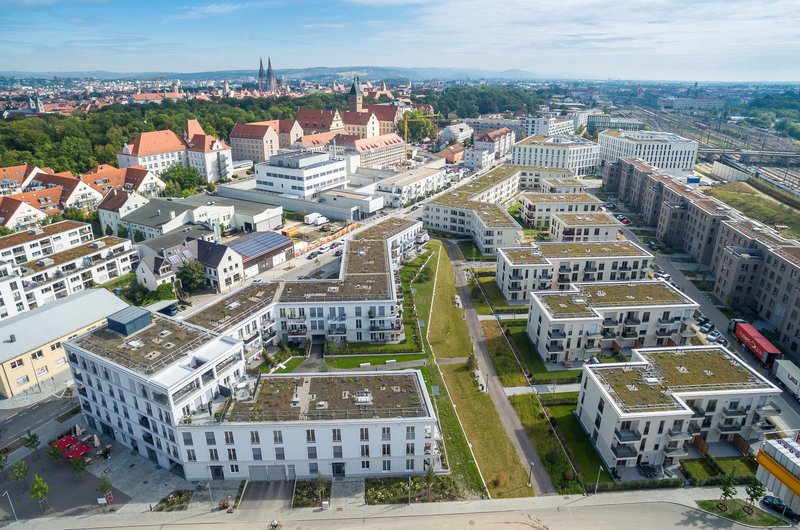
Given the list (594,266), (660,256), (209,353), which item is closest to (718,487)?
(594,266)

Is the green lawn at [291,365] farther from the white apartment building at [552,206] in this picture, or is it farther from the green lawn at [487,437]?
the white apartment building at [552,206]

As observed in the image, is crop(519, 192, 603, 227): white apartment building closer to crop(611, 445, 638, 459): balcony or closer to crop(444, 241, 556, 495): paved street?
crop(444, 241, 556, 495): paved street

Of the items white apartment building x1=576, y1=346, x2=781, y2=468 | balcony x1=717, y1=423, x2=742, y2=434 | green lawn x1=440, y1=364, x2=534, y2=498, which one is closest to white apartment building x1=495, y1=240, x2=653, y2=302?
green lawn x1=440, y1=364, x2=534, y2=498

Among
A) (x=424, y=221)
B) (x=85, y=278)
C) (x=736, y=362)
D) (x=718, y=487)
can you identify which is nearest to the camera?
(x=718, y=487)

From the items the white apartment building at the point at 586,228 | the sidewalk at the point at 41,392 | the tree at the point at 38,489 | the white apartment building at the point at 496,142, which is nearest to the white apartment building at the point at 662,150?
the white apartment building at the point at 496,142

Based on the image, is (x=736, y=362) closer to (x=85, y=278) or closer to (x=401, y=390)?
(x=401, y=390)

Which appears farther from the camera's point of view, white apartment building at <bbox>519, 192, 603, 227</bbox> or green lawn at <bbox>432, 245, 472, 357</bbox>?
white apartment building at <bbox>519, 192, 603, 227</bbox>

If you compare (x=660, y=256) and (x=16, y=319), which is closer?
(x=16, y=319)
